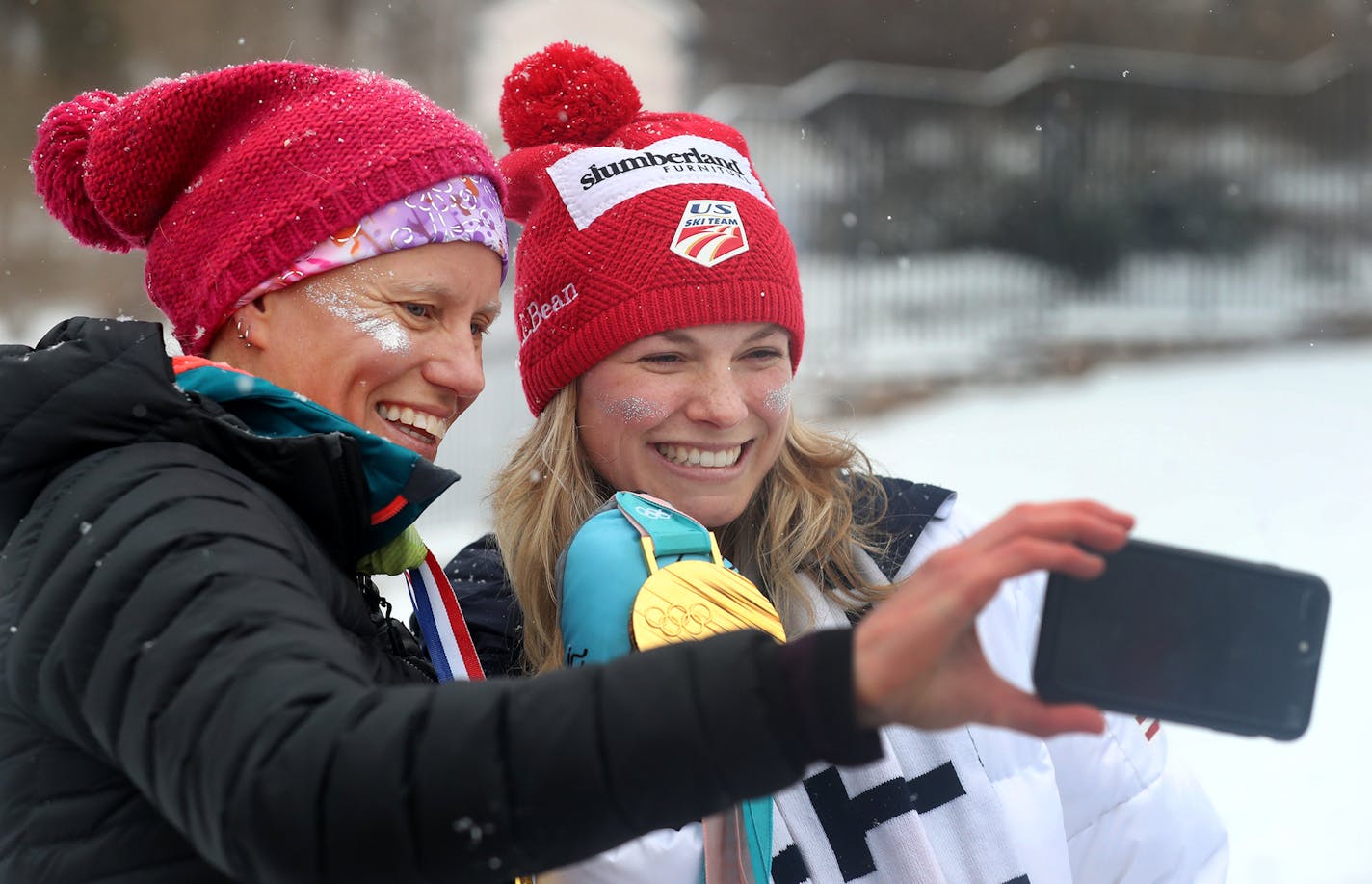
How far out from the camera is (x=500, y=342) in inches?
376

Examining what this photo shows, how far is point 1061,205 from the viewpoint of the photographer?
13516 mm

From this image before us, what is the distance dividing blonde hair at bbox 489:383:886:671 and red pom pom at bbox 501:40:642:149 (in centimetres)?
54

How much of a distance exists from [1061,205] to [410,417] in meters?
12.9

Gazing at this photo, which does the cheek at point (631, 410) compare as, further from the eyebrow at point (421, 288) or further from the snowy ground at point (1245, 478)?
the snowy ground at point (1245, 478)

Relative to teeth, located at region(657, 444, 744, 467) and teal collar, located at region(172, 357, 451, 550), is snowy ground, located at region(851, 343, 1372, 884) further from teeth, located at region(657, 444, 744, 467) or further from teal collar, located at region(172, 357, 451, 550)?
teal collar, located at region(172, 357, 451, 550)

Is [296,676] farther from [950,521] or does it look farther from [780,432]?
[950,521]

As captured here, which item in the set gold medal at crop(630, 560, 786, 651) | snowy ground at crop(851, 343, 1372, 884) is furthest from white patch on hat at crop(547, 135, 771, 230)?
snowy ground at crop(851, 343, 1372, 884)

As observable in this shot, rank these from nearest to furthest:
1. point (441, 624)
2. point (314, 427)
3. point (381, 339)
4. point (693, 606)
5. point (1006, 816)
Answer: point (314, 427) → point (693, 606) → point (381, 339) → point (441, 624) → point (1006, 816)

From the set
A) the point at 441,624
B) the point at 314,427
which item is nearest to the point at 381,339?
the point at 314,427

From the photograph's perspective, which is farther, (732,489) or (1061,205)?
(1061,205)

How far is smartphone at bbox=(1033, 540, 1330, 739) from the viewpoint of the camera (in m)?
1.01

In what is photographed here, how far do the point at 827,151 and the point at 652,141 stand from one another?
1074cm

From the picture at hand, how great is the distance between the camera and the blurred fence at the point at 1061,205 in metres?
12.5

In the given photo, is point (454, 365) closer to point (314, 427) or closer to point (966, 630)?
point (314, 427)
